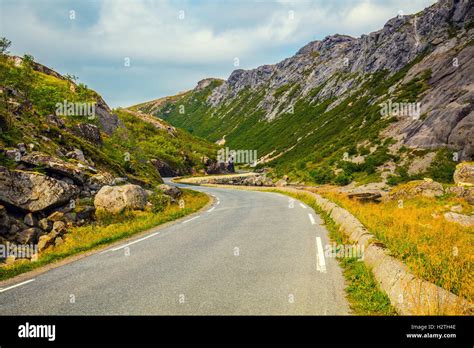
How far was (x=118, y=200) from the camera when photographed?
689 inches

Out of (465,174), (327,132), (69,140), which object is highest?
(327,132)

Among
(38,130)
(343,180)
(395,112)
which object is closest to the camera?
(38,130)

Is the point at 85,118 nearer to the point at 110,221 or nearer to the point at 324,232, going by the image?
the point at 110,221

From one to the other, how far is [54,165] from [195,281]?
598 inches

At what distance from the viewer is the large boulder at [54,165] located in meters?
17.6

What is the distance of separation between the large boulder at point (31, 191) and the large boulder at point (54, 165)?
1442mm

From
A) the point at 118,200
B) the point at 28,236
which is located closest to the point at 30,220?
the point at 28,236

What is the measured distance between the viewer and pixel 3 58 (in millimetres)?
27375

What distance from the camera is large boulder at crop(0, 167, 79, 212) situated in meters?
14.9

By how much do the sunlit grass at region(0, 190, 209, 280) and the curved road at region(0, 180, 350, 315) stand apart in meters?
0.96

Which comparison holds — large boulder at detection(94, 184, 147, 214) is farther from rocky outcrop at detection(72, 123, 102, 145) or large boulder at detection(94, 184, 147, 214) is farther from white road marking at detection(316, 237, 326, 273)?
rocky outcrop at detection(72, 123, 102, 145)

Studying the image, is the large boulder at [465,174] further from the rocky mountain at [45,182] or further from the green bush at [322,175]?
the rocky mountain at [45,182]

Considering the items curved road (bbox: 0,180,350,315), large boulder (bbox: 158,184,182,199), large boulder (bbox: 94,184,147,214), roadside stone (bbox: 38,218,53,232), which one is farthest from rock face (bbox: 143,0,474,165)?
roadside stone (bbox: 38,218,53,232)

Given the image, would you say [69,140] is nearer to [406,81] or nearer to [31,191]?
[31,191]
